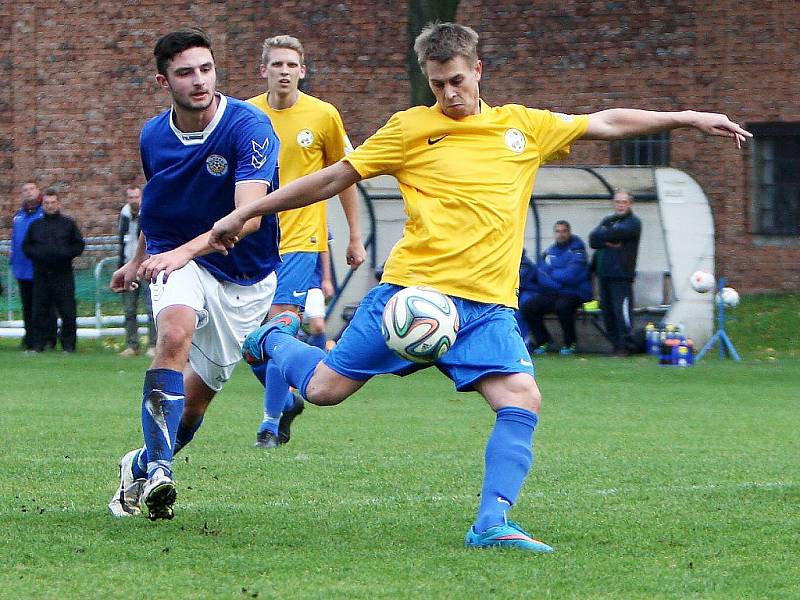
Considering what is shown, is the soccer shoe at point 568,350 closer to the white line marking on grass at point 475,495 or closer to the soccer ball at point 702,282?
the soccer ball at point 702,282

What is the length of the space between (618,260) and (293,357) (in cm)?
1172

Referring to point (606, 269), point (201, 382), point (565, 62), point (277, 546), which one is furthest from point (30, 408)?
point (565, 62)

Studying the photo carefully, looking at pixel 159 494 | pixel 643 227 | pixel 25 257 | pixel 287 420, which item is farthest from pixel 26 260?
pixel 159 494

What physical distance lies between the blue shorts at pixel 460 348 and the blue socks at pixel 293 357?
6.3 inches

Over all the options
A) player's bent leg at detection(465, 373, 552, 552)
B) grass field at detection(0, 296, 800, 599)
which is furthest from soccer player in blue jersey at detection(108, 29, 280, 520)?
player's bent leg at detection(465, 373, 552, 552)

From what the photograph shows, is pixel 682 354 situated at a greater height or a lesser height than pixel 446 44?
lesser

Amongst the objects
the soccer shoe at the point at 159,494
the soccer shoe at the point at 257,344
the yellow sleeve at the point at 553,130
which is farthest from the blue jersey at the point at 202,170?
the yellow sleeve at the point at 553,130

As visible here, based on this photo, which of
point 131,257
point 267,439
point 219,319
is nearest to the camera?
point 219,319

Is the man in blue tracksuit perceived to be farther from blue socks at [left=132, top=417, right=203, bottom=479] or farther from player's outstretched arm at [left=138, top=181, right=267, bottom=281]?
player's outstretched arm at [left=138, top=181, right=267, bottom=281]

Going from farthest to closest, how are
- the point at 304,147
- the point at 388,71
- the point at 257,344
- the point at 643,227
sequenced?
the point at 388,71 < the point at 643,227 < the point at 304,147 < the point at 257,344

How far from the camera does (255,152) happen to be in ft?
19.7

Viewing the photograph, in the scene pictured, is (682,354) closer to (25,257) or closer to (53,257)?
(53,257)

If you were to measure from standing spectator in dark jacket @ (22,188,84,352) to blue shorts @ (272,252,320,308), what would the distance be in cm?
937

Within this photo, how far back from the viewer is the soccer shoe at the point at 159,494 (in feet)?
18.5
